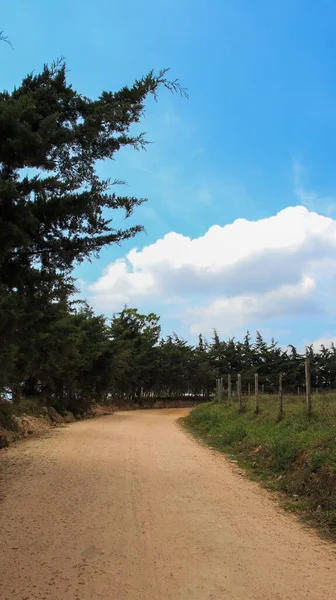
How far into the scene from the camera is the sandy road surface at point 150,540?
348 cm

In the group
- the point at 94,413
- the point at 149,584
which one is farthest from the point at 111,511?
the point at 94,413

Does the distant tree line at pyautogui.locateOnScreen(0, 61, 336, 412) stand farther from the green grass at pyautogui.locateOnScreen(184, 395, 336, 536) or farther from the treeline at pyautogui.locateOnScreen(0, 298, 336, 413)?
the green grass at pyautogui.locateOnScreen(184, 395, 336, 536)

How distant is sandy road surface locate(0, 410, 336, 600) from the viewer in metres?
3.48

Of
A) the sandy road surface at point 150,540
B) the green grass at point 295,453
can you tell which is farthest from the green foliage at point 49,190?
the green grass at point 295,453

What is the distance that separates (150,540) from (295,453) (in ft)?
14.1

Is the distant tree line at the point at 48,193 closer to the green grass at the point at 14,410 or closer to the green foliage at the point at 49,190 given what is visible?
the green foliage at the point at 49,190

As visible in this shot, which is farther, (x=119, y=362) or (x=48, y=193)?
(x=119, y=362)

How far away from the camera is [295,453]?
7926 mm

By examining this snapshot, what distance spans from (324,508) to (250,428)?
6.09 m

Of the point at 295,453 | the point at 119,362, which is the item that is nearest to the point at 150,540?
the point at 295,453

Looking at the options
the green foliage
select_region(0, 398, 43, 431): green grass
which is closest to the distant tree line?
the green foliage

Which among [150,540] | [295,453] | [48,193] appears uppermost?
[48,193]

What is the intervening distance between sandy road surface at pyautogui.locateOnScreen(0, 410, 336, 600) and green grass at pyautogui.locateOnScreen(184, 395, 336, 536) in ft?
1.46

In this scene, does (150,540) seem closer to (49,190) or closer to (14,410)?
(49,190)
